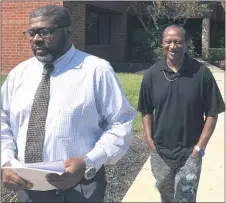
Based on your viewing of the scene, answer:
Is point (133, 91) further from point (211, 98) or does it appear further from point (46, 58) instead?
point (46, 58)

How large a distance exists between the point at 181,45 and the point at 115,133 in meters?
1.30

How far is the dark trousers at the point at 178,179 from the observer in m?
3.34

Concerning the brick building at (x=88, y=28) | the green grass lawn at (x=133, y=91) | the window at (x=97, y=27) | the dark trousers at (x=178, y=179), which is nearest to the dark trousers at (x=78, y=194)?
the dark trousers at (x=178, y=179)

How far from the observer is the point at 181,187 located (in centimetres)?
337

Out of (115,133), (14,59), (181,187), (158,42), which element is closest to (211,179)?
(181,187)

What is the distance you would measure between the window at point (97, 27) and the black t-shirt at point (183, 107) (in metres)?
16.5

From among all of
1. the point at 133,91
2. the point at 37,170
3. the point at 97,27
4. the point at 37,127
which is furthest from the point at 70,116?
the point at 97,27

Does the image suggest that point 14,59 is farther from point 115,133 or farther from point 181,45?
point 115,133

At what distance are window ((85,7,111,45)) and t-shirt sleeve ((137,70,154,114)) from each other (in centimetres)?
1628

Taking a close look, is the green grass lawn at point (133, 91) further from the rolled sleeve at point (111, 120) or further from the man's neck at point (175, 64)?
the rolled sleeve at point (111, 120)

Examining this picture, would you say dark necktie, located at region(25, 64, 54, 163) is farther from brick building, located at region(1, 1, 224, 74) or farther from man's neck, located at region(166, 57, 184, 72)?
brick building, located at region(1, 1, 224, 74)

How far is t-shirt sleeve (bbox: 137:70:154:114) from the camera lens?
3.57m

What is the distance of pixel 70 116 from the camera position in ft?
7.65

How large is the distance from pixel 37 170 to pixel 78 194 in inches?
11.9
